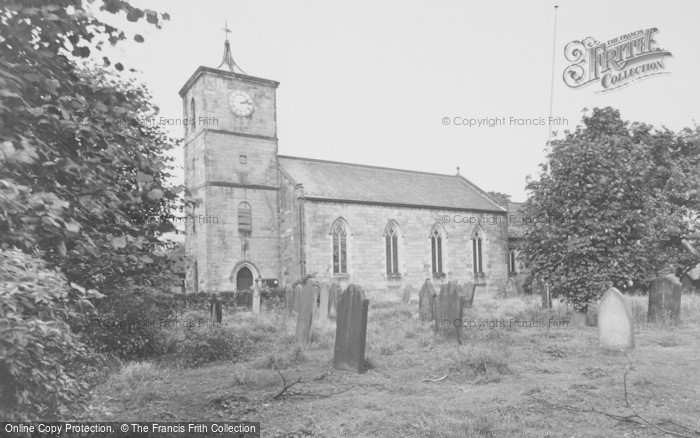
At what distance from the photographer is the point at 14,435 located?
9.16 feet

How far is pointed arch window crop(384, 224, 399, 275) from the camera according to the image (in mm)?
26531

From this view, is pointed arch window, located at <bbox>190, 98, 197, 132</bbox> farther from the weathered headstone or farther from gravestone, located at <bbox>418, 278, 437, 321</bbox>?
the weathered headstone

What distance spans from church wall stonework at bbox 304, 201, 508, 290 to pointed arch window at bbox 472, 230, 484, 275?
0.85 ft

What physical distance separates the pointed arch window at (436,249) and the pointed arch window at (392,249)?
256 cm

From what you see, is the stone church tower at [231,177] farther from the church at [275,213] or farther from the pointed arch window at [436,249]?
the pointed arch window at [436,249]

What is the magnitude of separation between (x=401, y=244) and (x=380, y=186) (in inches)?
152

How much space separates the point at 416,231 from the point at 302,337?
17.4 metres

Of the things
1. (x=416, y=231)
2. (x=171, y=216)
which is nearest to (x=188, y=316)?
(x=171, y=216)

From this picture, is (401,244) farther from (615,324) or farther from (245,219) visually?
(615,324)

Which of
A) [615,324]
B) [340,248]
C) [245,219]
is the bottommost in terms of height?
[615,324]

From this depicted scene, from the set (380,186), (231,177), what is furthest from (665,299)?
(231,177)

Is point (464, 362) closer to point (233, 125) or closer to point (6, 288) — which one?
point (6, 288)

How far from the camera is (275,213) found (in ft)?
82.5

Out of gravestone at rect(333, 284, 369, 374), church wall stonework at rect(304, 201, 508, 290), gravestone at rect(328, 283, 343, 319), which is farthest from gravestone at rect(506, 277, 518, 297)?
gravestone at rect(333, 284, 369, 374)
